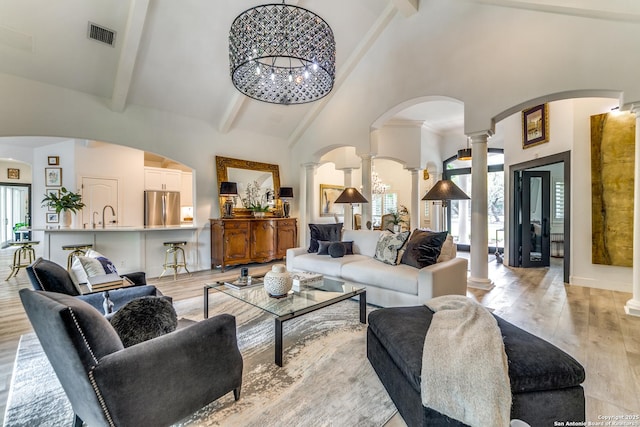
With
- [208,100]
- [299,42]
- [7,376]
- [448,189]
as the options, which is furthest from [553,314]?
[208,100]

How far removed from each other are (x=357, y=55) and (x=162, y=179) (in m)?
5.68

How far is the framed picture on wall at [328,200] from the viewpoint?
9.12 metres

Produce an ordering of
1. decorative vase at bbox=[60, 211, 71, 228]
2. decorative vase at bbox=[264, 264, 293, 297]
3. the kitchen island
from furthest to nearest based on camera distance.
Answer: decorative vase at bbox=[60, 211, 71, 228] < the kitchen island < decorative vase at bbox=[264, 264, 293, 297]

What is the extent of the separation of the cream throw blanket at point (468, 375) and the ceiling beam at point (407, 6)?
195 inches

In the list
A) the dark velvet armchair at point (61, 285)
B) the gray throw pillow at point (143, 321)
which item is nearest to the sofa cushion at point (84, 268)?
the dark velvet armchair at point (61, 285)

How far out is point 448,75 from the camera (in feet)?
14.5

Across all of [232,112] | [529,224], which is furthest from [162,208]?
[529,224]

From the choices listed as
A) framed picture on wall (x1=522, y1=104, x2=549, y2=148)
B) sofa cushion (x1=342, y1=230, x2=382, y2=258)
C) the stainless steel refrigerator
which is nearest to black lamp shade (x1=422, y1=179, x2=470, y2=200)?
sofa cushion (x1=342, y1=230, x2=382, y2=258)

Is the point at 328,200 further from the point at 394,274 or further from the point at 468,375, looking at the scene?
the point at 468,375

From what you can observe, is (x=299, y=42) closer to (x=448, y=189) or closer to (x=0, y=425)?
(x=448, y=189)

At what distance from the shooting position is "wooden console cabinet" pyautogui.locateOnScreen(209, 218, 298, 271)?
227 inches

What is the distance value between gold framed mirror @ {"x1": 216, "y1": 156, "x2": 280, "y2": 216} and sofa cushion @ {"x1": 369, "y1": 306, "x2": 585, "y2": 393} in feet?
16.4

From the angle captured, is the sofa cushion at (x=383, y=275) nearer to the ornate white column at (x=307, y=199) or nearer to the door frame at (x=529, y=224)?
the ornate white column at (x=307, y=199)

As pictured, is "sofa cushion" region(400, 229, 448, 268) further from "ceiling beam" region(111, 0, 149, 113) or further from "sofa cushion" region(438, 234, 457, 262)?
"ceiling beam" region(111, 0, 149, 113)
